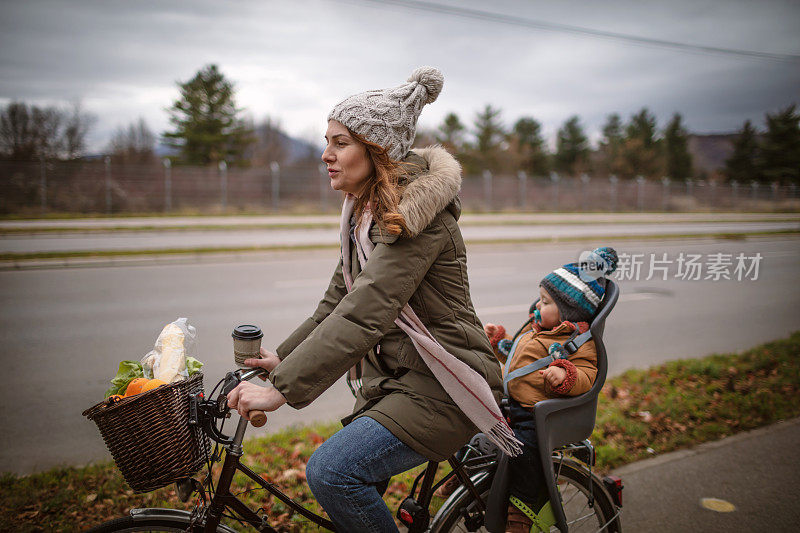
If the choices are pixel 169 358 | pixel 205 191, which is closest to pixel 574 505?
pixel 169 358

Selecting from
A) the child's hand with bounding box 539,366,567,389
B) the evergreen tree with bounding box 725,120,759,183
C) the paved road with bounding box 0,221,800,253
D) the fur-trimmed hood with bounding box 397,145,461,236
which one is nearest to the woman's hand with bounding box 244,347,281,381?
the fur-trimmed hood with bounding box 397,145,461,236

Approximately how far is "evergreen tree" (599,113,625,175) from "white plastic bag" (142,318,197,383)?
189 ft

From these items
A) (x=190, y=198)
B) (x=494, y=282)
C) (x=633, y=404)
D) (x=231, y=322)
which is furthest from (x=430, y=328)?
(x=190, y=198)

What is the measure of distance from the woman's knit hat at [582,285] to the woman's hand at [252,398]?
1.24 m

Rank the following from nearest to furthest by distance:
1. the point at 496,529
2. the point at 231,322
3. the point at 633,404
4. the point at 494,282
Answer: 1. the point at 496,529
2. the point at 633,404
3. the point at 231,322
4. the point at 494,282

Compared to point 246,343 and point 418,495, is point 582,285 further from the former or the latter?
point 246,343

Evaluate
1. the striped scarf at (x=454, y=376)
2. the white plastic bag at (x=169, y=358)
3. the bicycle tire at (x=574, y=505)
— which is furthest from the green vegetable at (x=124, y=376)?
the bicycle tire at (x=574, y=505)

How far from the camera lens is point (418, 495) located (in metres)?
2.28

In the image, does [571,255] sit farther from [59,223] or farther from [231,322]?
[59,223]

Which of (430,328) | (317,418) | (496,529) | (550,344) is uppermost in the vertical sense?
(430,328)

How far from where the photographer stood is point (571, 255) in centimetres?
1465

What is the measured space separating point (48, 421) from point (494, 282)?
799 cm

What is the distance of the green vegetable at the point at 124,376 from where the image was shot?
5.96 ft

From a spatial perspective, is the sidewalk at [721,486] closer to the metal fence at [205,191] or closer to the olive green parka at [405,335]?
the olive green parka at [405,335]
